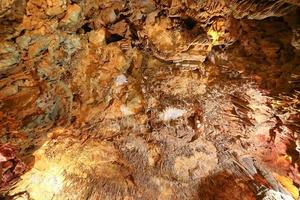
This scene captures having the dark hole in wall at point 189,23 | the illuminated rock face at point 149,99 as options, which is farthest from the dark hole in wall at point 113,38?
the dark hole in wall at point 189,23

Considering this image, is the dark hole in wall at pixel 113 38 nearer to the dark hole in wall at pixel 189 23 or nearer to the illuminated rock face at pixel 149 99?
the illuminated rock face at pixel 149 99

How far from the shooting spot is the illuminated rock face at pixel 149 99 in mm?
2938

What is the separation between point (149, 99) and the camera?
408 cm

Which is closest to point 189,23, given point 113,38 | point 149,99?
point 113,38

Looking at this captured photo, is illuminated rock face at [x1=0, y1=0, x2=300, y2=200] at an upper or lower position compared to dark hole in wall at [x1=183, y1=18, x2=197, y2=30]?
lower

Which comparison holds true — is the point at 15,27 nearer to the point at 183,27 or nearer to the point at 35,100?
the point at 35,100

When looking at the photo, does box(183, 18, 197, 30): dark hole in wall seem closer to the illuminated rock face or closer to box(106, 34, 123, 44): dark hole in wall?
the illuminated rock face

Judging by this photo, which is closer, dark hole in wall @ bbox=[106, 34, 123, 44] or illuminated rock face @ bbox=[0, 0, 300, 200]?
illuminated rock face @ bbox=[0, 0, 300, 200]

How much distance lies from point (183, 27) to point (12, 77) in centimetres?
206

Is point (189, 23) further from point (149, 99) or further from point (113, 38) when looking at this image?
point (149, 99)

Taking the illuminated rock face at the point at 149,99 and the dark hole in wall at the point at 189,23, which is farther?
the dark hole in wall at the point at 189,23

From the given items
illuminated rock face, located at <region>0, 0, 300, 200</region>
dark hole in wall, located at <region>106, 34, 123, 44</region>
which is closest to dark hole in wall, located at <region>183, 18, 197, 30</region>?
illuminated rock face, located at <region>0, 0, 300, 200</region>

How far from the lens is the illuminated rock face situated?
2938mm

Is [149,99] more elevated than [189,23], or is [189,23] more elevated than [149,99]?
[189,23]
